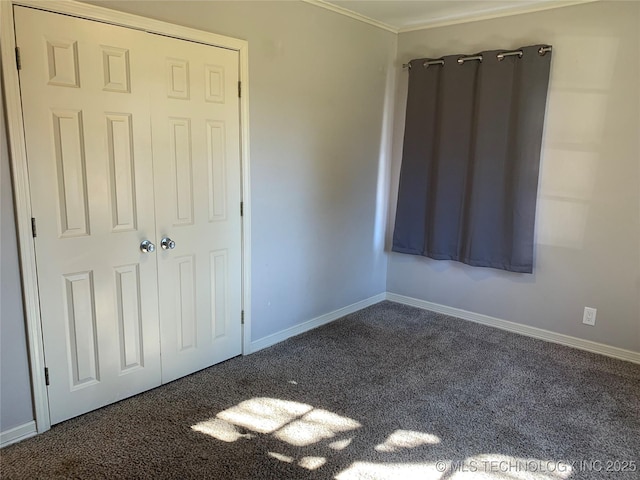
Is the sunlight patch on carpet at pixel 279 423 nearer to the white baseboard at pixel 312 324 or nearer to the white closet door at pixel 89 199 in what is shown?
the white closet door at pixel 89 199

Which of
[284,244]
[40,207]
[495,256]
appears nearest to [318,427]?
[284,244]

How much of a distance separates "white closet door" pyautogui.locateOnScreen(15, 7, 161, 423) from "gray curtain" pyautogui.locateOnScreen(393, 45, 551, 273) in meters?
2.29

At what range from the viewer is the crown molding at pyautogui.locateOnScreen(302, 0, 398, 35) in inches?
129

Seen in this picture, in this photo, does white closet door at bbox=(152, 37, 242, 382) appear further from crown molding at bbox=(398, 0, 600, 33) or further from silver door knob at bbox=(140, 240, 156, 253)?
crown molding at bbox=(398, 0, 600, 33)

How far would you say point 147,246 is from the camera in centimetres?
258

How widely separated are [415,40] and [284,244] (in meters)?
2.12

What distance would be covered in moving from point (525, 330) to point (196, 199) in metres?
2.73

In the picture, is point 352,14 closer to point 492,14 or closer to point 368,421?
point 492,14

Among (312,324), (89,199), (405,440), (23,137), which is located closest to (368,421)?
(405,440)

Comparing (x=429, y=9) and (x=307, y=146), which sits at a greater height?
(x=429, y=9)

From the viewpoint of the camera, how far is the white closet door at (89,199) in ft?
7.04

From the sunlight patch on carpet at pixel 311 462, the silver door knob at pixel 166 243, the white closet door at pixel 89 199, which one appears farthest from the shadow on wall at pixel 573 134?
the white closet door at pixel 89 199

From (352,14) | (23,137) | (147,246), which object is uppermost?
(352,14)

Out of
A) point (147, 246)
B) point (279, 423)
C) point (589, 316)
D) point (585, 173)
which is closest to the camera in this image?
point (279, 423)
